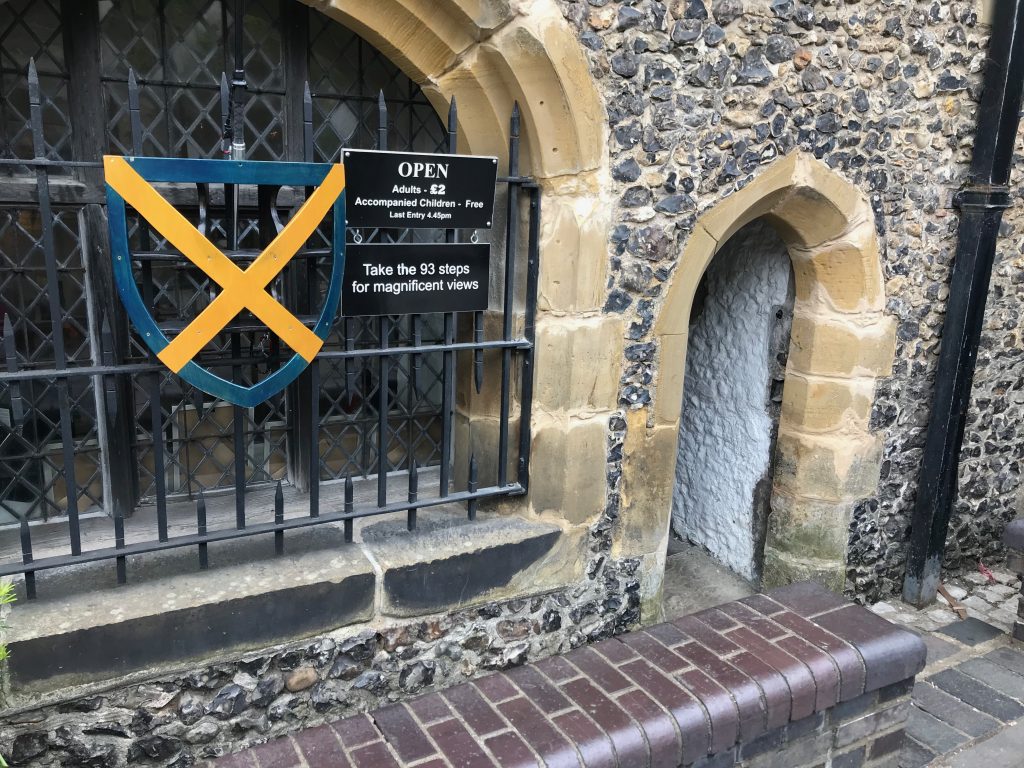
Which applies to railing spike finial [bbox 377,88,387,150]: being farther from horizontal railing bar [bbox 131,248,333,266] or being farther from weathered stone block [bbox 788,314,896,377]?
weathered stone block [bbox 788,314,896,377]

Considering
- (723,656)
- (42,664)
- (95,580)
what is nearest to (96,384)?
(95,580)

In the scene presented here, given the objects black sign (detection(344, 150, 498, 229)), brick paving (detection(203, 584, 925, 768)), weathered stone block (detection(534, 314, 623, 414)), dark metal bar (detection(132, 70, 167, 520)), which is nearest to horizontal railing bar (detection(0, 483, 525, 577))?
dark metal bar (detection(132, 70, 167, 520))

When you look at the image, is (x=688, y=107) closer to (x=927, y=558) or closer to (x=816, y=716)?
(x=816, y=716)

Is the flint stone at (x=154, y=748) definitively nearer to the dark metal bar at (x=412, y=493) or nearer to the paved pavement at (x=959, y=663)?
the dark metal bar at (x=412, y=493)

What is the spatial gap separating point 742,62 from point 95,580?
2.89 meters

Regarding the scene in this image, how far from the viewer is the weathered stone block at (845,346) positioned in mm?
3791

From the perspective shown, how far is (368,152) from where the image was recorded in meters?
2.48

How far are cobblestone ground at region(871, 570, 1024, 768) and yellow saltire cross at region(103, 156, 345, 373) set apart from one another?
2904 millimetres

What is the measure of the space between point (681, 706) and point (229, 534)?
1.49 metres

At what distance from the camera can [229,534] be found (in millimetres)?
2541

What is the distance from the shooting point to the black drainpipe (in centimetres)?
371

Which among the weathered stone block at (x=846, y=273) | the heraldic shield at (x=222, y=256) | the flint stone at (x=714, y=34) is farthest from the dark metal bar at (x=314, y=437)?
the weathered stone block at (x=846, y=273)

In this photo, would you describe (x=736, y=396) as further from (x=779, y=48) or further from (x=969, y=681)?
(x=779, y=48)

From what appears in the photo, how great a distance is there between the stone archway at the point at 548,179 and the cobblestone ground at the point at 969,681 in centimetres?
165
